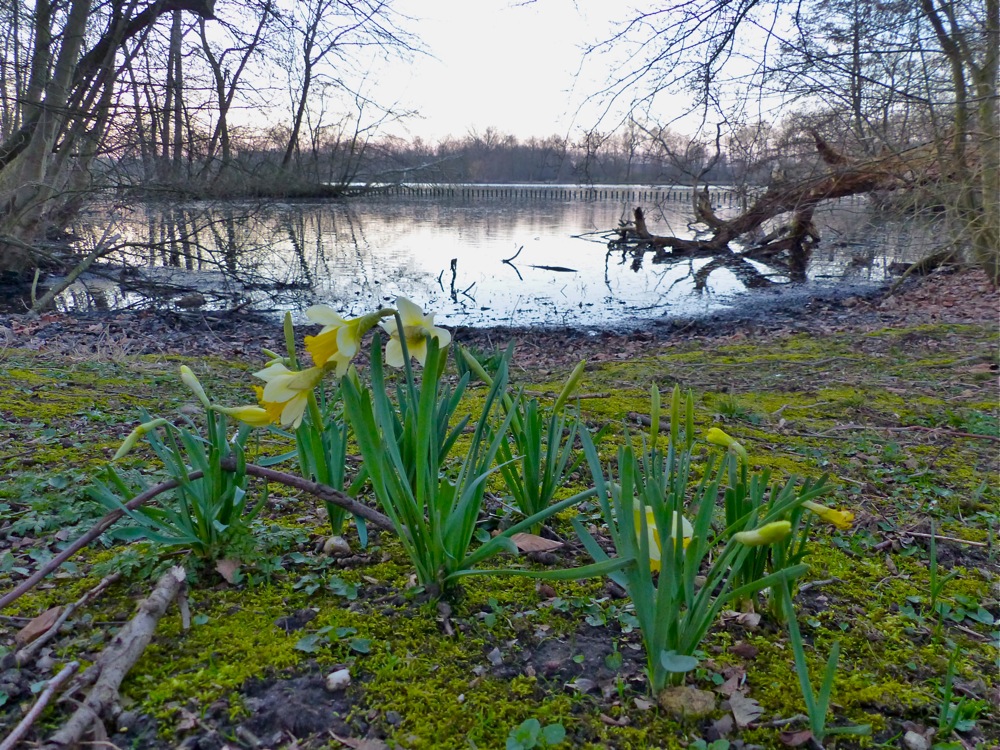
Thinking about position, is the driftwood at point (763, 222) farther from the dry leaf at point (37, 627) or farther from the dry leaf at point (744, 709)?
the dry leaf at point (37, 627)

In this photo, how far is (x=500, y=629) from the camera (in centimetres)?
141

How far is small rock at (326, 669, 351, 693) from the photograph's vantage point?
122cm

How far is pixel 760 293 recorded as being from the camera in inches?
421

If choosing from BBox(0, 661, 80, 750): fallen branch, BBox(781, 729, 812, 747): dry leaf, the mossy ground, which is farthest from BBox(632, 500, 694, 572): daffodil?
BBox(0, 661, 80, 750): fallen branch

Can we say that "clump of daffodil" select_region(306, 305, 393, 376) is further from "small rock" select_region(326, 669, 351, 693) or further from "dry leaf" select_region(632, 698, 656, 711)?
"dry leaf" select_region(632, 698, 656, 711)

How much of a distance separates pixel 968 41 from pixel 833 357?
285 centimetres

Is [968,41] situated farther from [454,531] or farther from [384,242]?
[384,242]

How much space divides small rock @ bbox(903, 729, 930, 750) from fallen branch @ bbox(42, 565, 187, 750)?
1.35 metres

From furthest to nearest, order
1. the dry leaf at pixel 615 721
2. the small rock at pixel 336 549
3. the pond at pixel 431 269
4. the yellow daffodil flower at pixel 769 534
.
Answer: the pond at pixel 431 269 → the small rock at pixel 336 549 → the dry leaf at pixel 615 721 → the yellow daffodil flower at pixel 769 534

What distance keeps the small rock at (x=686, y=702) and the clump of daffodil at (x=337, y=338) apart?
851 mm

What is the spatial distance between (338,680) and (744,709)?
0.74 metres

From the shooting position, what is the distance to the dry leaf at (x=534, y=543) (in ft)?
5.68

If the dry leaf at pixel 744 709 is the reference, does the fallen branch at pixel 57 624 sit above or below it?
above

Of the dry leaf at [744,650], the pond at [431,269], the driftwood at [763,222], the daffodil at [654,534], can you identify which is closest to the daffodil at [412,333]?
the daffodil at [654,534]
